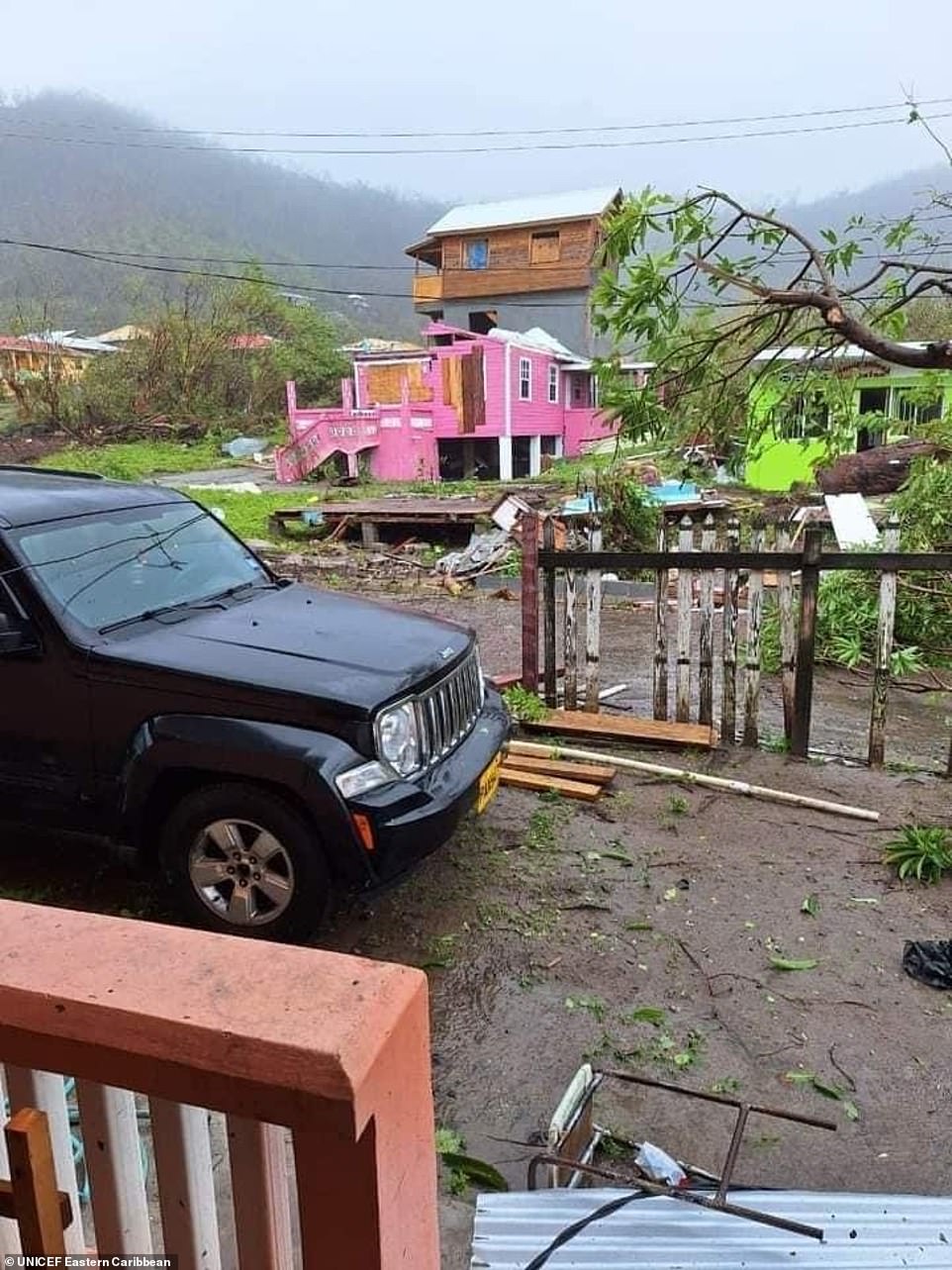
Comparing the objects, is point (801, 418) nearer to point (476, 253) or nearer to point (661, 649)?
point (661, 649)

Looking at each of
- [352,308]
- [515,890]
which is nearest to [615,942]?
[515,890]

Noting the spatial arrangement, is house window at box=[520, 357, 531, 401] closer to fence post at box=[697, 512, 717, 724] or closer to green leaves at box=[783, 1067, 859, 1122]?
fence post at box=[697, 512, 717, 724]

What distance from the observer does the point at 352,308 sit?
96375mm

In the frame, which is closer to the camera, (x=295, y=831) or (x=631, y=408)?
(x=295, y=831)

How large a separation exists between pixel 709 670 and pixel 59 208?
437ft

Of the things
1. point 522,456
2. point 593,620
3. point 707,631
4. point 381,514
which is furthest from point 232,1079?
point 522,456

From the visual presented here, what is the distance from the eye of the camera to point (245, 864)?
3.38 m

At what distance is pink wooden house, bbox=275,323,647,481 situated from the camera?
25.8 metres

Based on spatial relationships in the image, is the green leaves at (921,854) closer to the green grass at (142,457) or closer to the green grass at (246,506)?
the green grass at (246,506)

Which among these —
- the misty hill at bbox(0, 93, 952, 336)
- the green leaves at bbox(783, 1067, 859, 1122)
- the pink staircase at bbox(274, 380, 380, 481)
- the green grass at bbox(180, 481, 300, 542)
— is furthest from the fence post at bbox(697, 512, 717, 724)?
the misty hill at bbox(0, 93, 952, 336)

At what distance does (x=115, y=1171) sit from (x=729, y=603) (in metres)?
4.96

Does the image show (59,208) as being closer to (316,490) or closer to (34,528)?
(316,490)

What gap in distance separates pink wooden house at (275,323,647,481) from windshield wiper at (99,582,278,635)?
21.8m

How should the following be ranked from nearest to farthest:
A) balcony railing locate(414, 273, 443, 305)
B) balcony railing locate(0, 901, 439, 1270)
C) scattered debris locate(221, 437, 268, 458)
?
balcony railing locate(0, 901, 439, 1270)
scattered debris locate(221, 437, 268, 458)
balcony railing locate(414, 273, 443, 305)
